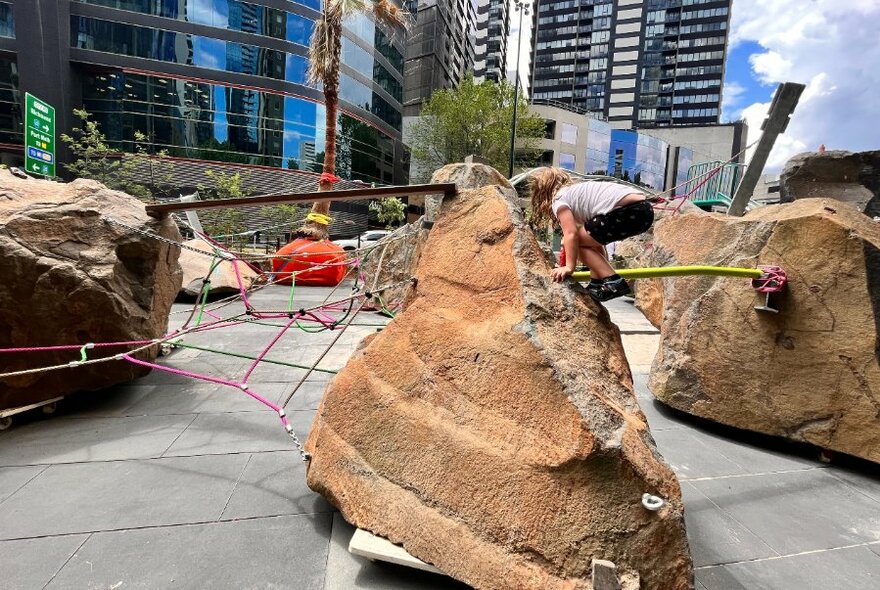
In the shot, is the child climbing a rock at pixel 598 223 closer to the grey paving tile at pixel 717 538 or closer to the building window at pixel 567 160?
the grey paving tile at pixel 717 538

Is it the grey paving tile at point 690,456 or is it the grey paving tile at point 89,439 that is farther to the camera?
the grey paving tile at point 690,456

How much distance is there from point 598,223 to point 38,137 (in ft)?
53.9

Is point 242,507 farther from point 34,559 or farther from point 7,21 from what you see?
point 7,21

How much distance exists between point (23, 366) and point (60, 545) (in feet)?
6.50

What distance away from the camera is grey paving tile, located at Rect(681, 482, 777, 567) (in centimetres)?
208

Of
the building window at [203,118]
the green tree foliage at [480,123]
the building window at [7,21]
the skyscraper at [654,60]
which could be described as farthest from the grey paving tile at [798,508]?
the skyscraper at [654,60]

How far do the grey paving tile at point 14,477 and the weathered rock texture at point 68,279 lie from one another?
0.94m

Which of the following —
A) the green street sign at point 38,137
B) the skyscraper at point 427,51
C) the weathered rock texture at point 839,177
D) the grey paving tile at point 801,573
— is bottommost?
the grey paving tile at point 801,573

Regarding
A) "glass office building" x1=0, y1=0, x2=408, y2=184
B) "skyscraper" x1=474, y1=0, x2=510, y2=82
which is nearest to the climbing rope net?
"glass office building" x1=0, y1=0, x2=408, y2=184

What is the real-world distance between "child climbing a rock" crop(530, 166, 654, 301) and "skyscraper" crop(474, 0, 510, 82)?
77137mm

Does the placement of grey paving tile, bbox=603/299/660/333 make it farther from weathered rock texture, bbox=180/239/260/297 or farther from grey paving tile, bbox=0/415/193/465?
weathered rock texture, bbox=180/239/260/297

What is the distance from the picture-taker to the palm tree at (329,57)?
11.1m

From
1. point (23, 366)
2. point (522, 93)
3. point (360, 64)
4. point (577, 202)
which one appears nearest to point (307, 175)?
point (360, 64)

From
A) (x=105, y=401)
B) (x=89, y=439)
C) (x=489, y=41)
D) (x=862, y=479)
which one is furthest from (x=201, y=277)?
(x=489, y=41)
